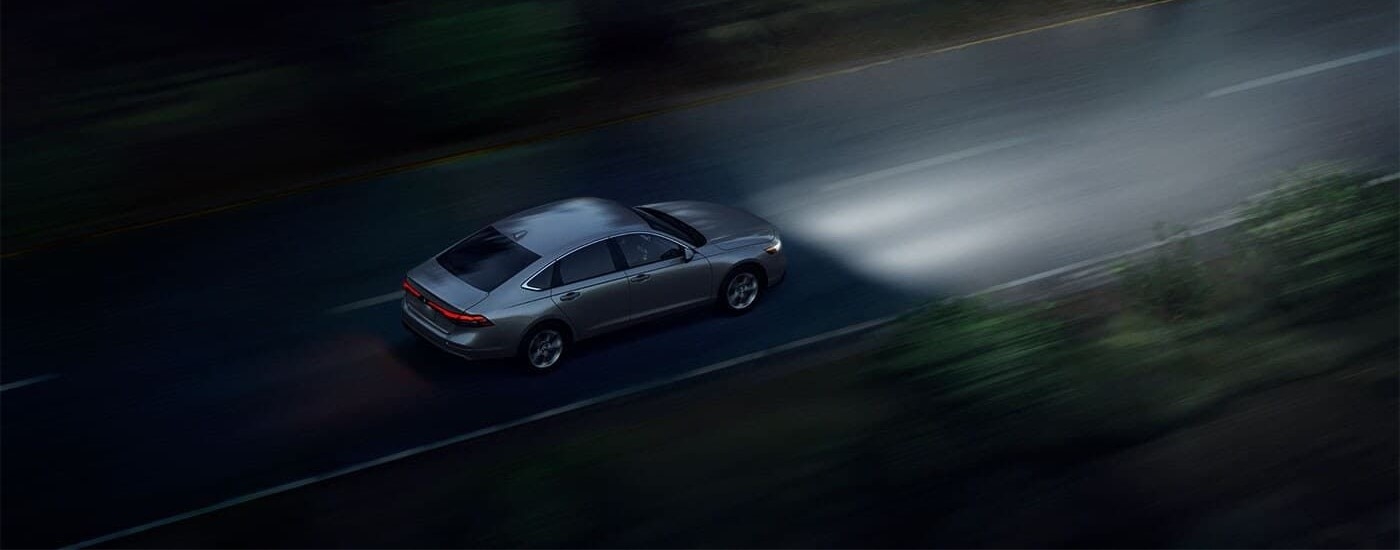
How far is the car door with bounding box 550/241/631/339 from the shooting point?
14.4m

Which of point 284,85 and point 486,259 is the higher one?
point 284,85

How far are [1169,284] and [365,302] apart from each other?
8.39 metres

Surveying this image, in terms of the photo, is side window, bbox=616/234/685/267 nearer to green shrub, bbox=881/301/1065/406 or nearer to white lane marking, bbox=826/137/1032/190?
green shrub, bbox=881/301/1065/406

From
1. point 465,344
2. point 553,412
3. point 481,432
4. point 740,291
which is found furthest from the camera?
point 740,291

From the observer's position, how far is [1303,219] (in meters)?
14.7

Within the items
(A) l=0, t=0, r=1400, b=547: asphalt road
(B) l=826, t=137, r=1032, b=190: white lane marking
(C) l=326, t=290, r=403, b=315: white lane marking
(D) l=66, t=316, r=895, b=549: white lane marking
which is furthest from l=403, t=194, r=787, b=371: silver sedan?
(B) l=826, t=137, r=1032, b=190: white lane marking

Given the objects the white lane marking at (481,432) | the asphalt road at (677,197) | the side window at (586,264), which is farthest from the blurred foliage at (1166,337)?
the side window at (586,264)

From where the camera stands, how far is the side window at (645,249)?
14781 mm

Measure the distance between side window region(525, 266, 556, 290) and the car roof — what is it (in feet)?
0.64

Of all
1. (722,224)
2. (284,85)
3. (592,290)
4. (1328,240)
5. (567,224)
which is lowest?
(1328,240)

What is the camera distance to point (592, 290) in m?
14.5

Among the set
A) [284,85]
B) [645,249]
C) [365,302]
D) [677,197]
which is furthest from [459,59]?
[645,249]

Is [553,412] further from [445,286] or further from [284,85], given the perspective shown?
[284,85]

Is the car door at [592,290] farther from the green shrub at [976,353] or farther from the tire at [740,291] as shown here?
the green shrub at [976,353]
